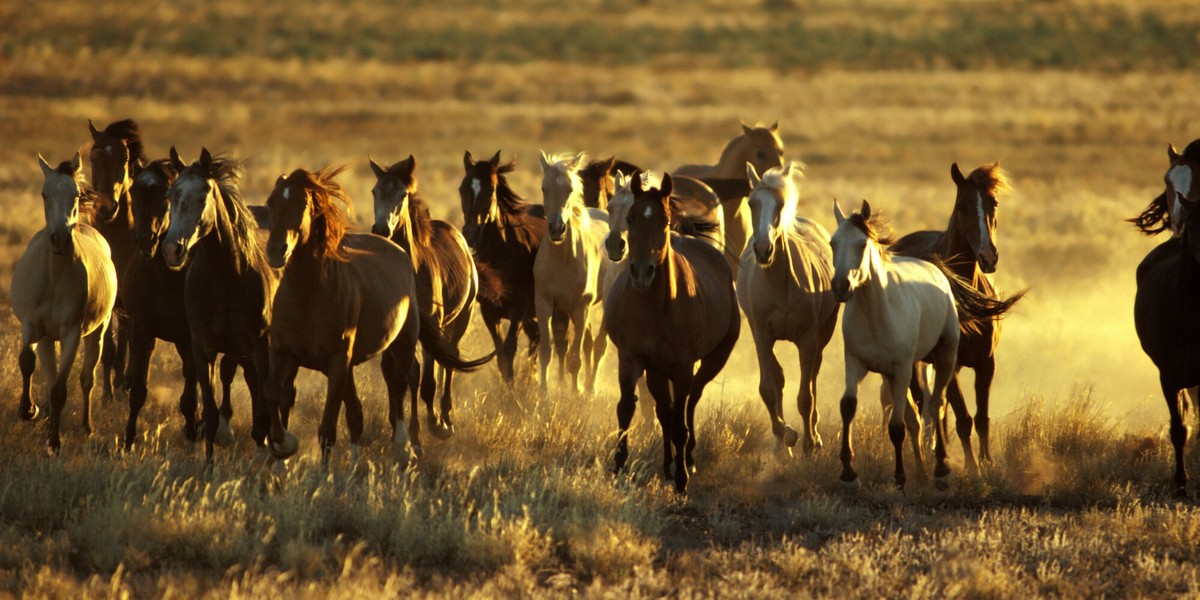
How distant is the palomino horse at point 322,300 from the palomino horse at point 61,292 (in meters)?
1.65

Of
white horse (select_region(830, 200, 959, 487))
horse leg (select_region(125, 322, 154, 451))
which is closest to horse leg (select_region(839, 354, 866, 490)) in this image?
white horse (select_region(830, 200, 959, 487))

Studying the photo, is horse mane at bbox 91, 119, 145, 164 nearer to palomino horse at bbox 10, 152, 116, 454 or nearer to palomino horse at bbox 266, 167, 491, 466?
palomino horse at bbox 10, 152, 116, 454

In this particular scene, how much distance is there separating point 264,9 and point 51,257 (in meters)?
74.8

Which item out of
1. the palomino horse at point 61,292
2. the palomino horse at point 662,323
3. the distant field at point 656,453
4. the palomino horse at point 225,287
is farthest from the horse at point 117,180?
the palomino horse at point 662,323

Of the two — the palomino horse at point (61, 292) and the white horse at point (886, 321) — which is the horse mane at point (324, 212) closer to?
the palomino horse at point (61, 292)

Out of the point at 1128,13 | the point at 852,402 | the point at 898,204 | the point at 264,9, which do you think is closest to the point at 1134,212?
the point at 898,204

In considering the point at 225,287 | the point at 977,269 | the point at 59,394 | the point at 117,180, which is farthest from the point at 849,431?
the point at 117,180

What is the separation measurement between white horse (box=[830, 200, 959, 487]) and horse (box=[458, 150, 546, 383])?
11.8 ft

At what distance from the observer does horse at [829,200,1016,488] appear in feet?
26.8

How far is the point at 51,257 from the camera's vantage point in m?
9.13

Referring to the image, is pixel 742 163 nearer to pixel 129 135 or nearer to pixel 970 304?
pixel 970 304

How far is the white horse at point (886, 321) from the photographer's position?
8.16 meters

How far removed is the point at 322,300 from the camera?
815cm

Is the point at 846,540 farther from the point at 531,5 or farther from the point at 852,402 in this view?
the point at 531,5
